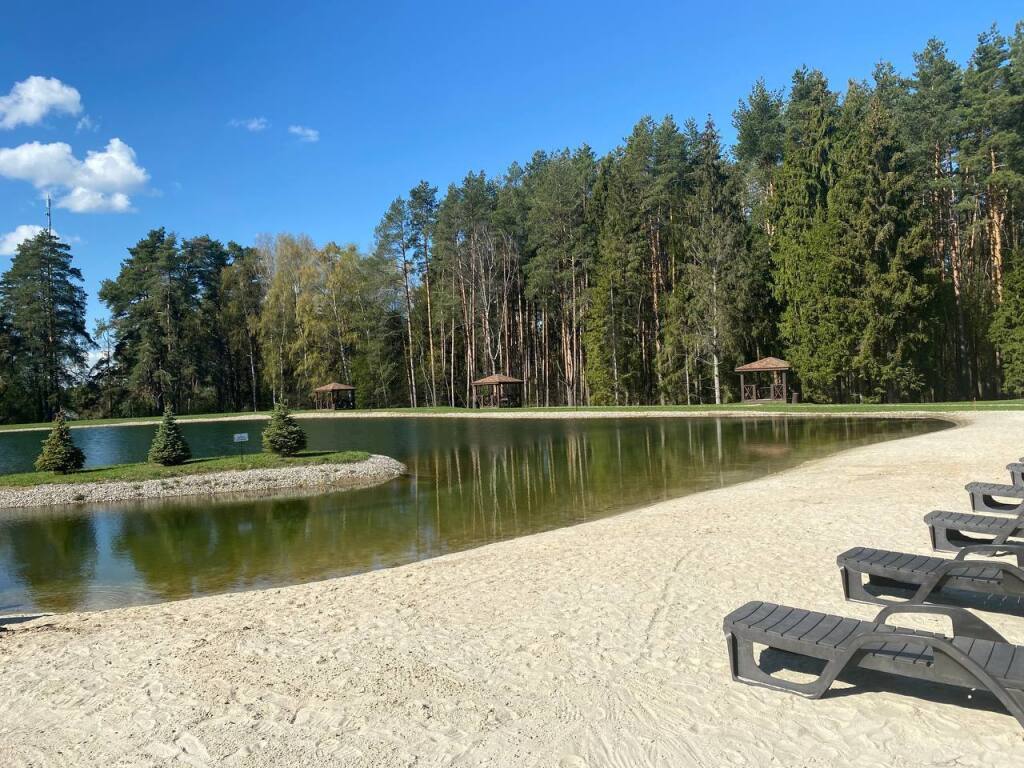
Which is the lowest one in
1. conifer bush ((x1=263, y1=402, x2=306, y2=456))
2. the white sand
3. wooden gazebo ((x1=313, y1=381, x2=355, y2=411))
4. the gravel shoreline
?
the gravel shoreline

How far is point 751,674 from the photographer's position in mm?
3637

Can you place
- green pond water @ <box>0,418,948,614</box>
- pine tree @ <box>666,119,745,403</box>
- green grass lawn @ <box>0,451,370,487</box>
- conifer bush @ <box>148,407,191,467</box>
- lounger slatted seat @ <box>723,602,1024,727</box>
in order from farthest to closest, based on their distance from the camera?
pine tree @ <box>666,119,745,403</box> → conifer bush @ <box>148,407,191,467</box> → green grass lawn @ <box>0,451,370,487</box> → green pond water @ <box>0,418,948,614</box> → lounger slatted seat @ <box>723,602,1024,727</box>

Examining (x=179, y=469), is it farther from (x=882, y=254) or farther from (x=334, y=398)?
(x=334, y=398)

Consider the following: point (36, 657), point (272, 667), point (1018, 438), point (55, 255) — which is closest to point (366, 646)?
point (272, 667)

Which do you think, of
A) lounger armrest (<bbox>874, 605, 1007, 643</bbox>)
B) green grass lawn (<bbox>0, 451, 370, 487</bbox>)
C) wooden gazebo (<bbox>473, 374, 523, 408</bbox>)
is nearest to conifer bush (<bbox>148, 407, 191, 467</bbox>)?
green grass lawn (<bbox>0, 451, 370, 487</bbox>)

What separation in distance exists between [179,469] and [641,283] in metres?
30.4

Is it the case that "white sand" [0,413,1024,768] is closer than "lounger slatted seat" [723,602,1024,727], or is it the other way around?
"lounger slatted seat" [723,602,1024,727]

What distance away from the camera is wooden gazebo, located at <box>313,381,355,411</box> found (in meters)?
49.9

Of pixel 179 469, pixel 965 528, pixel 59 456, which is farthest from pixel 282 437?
pixel 965 528

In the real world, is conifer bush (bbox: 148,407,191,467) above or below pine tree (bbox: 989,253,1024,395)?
below

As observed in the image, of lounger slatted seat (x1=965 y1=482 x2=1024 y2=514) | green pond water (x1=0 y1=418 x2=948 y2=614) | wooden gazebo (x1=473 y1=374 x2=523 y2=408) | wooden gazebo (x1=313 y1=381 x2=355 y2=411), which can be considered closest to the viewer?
lounger slatted seat (x1=965 y1=482 x2=1024 y2=514)

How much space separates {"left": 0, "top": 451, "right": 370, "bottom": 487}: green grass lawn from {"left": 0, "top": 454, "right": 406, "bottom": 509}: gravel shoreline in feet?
1.02

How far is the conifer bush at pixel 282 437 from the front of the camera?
1773 centimetres

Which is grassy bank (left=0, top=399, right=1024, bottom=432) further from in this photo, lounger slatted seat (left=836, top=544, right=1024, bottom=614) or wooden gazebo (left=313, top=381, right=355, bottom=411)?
lounger slatted seat (left=836, top=544, right=1024, bottom=614)
